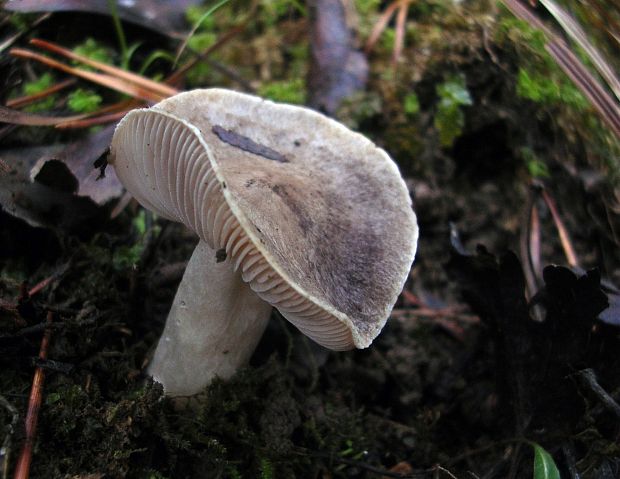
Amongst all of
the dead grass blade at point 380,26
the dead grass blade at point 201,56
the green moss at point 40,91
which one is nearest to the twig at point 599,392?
the dead grass blade at point 380,26

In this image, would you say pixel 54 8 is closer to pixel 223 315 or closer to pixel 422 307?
pixel 223 315

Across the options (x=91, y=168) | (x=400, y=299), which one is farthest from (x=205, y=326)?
(x=400, y=299)

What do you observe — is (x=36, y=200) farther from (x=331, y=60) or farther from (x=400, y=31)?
(x=400, y=31)

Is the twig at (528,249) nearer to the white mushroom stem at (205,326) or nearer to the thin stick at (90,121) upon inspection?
the white mushroom stem at (205,326)

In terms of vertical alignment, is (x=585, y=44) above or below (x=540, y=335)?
above

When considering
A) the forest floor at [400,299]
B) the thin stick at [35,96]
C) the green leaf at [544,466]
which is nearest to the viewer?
the green leaf at [544,466]

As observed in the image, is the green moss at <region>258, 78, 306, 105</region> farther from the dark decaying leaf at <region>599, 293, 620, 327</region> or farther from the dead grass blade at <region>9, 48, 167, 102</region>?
the dark decaying leaf at <region>599, 293, 620, 327</region>
